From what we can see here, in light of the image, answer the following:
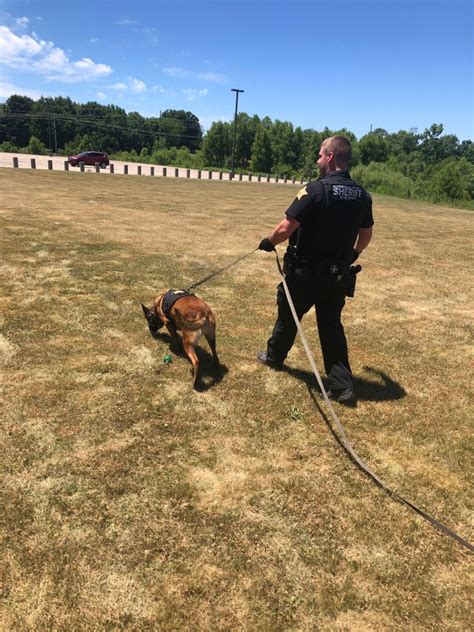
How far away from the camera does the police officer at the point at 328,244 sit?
3494 millimetres

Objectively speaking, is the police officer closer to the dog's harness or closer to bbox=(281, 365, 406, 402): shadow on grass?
bbox=(281, 365, 406, 402): shadow on grass

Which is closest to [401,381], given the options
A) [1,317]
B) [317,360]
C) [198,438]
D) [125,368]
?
[317,360]

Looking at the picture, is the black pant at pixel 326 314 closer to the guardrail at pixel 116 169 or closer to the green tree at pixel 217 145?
the guardrail at pixel 116 169

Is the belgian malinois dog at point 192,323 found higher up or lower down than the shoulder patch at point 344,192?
lower down

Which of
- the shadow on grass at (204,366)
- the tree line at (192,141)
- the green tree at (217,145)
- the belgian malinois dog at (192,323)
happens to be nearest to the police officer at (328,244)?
the belgian malinois dog at (192,323)

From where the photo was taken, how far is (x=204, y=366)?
4.55 m

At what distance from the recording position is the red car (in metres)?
37.9

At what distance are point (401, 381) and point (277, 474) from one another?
2153 mm

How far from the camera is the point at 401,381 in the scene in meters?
4.55

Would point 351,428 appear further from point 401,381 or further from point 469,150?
point 469,150

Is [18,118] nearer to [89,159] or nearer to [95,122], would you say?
[95,122]

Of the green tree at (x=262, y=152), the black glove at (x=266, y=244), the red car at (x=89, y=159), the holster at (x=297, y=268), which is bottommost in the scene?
the holster at (x=297, y=268)

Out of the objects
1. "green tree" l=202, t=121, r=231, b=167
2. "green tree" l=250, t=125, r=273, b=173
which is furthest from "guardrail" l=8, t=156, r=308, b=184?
"green tree" l=202, t=121, r=231, b=167

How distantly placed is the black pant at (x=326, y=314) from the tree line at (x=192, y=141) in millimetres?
61463
